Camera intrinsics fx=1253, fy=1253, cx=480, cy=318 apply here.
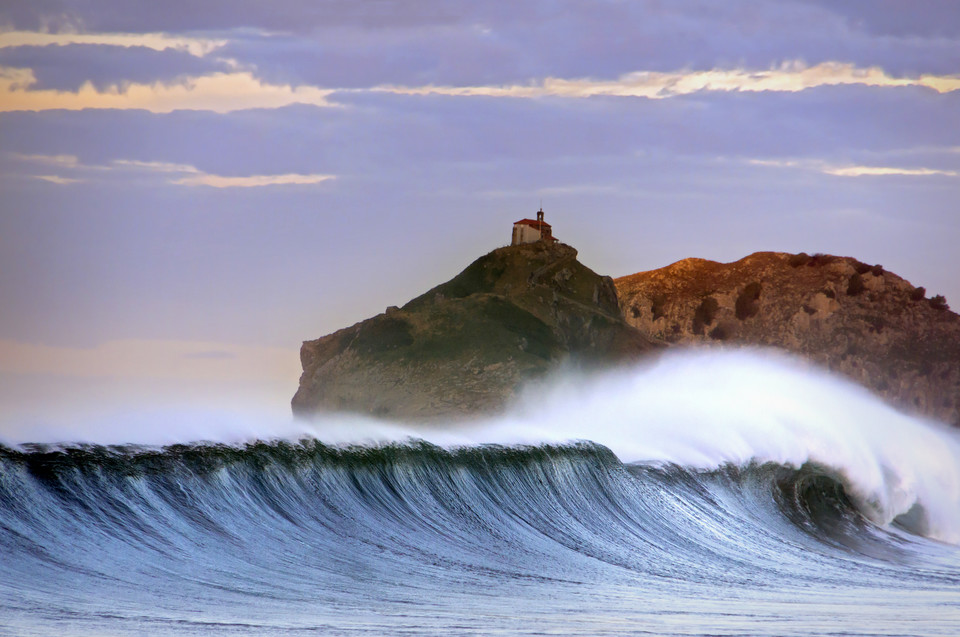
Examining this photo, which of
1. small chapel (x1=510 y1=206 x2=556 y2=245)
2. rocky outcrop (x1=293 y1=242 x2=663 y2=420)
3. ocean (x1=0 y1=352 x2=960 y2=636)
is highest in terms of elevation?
small chapel (x1=510 y1=206 x2=556 y2=245)

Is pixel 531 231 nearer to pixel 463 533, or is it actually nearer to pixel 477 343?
pixel 477 343

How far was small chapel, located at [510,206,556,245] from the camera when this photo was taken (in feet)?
417

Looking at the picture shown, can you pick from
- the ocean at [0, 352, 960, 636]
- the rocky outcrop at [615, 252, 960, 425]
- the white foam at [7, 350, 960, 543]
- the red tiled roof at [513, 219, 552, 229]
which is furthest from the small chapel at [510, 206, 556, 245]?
the ocean at [0, 352, 960, 636]

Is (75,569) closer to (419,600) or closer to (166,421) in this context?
(419,600)

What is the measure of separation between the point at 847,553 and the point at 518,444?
5.86 metres

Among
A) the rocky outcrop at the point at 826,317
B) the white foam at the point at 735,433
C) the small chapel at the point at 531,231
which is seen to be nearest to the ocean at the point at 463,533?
the white foam at the point at 735,433

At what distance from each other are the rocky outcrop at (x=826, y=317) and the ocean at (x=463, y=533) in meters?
120

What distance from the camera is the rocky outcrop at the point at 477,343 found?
111750 mm

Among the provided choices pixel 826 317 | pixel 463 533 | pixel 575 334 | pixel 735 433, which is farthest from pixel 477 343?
pixel 463 533

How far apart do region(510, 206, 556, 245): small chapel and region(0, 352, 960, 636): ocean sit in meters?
100

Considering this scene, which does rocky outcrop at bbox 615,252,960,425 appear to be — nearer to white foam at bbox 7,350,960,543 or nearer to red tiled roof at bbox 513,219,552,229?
red tiled roof at bbox 513,219,552,229

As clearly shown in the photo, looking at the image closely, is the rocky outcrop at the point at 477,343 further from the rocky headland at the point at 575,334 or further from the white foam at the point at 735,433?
the white foam at the point at 735,433

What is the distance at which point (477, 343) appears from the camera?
115 m

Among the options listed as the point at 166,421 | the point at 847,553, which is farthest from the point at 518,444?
the point at 166,421
